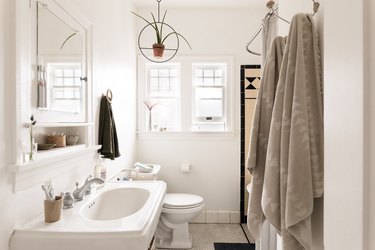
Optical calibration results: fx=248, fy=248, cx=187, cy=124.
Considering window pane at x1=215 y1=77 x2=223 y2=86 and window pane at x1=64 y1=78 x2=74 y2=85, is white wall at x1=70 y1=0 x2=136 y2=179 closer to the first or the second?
window pane at x1=64 y1=78 x2=74 y2=85

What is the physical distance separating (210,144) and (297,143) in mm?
2191

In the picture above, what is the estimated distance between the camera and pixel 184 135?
312 cm

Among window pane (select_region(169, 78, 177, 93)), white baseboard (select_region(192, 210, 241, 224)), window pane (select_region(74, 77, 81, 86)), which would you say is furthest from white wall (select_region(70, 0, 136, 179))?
white baseboard (select_region(192, 210, 241, 224))

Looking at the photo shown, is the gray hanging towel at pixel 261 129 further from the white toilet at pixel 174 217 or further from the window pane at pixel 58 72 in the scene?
the white toilet at pixel 174 217

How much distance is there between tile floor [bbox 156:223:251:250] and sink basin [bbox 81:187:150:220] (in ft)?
3.78

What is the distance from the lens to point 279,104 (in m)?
1.03

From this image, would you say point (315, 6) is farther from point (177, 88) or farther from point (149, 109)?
point (149, 109)

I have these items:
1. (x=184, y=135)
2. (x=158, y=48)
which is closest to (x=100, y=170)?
(x=158, y=48)

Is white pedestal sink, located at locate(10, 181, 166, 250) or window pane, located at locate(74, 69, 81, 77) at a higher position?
window pane, located at locate(74, 69, 81, 77)

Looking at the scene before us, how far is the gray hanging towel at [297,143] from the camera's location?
93 cm

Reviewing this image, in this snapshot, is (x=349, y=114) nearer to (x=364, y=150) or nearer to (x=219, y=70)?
A: (x=364, y=150)

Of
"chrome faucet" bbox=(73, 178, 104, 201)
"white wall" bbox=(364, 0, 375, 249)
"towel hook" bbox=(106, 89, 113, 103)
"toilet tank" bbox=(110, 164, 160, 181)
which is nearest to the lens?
"white wall" bbox=(364, 0, 375, 249)

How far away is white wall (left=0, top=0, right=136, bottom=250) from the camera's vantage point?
993mm

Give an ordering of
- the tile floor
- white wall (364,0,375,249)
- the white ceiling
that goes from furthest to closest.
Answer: the white ceiling, the tile floor, white wall (364,0,375,249)
